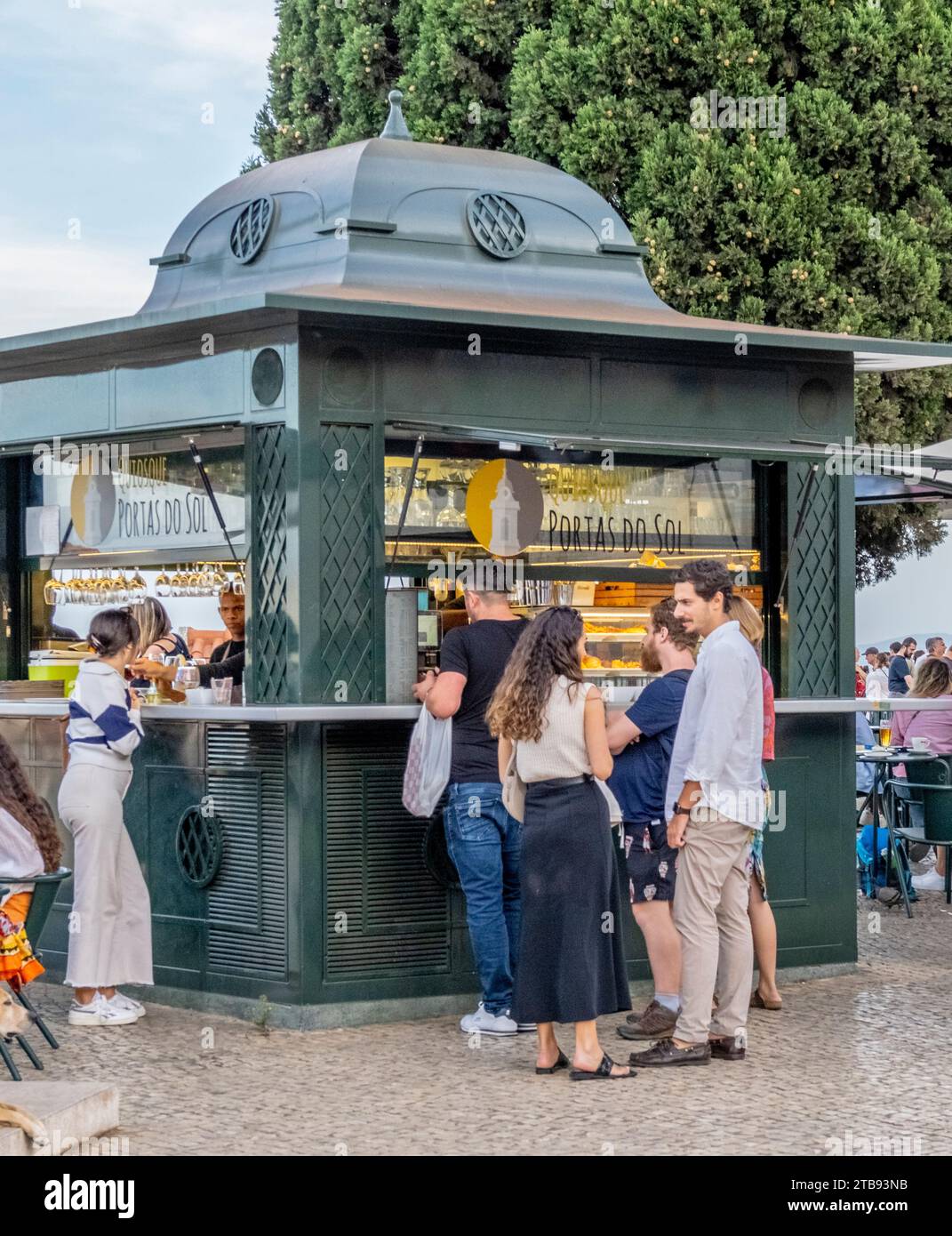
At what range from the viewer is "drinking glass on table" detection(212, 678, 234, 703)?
9.50m

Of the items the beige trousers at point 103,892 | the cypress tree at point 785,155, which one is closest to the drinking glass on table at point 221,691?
the beige trousers at point 103,892

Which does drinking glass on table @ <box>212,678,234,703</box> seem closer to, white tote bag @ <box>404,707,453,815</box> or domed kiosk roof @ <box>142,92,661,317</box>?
white tote bag @ <box>404,707,453,815</box>

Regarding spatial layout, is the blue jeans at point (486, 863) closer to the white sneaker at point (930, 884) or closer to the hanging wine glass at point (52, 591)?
the hanging wine glass at point (52, 591)

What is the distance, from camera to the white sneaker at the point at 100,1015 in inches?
350

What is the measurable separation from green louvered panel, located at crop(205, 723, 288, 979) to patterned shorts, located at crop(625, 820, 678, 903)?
5.44ft

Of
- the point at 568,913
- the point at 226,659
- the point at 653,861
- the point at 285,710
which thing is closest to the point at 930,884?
the point at 653,861

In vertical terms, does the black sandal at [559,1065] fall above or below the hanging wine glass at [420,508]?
below

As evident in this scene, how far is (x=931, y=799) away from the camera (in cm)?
1173

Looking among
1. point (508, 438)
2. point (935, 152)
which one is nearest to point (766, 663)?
point (508, 438)

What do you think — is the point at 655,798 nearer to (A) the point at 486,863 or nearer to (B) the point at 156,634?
(A) the point at 486,863

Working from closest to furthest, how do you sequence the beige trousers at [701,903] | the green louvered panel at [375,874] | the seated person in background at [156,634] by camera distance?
the beige trousers at [701,903] → the green louvered panel at [375,874] → the seated person in background at [156,634]

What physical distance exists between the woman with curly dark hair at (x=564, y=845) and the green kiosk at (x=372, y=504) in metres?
1.35

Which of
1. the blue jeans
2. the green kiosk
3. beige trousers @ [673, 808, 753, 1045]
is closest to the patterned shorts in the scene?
beige trousers @ [673, 808, 753, 1045]

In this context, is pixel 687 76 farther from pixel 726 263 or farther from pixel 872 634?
pixel 872 634
